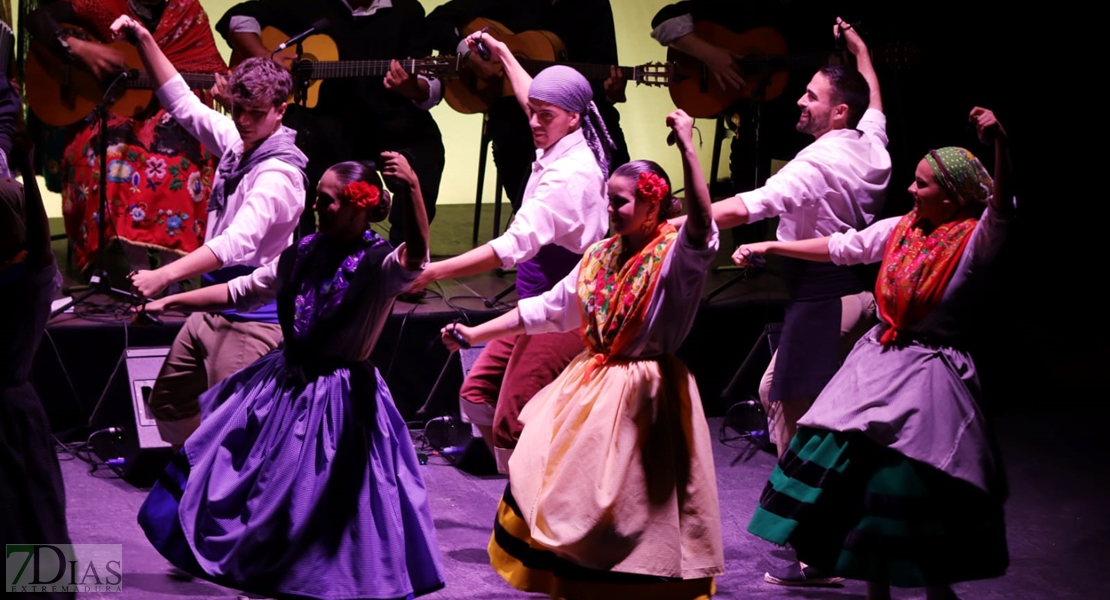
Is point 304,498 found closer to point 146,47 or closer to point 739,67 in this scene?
point 146,47

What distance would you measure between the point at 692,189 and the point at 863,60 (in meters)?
1.90

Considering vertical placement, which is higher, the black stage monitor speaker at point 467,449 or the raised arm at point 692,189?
the raised arm at point 692,189

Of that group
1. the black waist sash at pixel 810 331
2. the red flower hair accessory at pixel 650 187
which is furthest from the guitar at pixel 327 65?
the red flower hair accessory at pixel 650 187

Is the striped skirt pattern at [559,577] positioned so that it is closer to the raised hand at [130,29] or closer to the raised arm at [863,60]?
the raised arm at [863,60]

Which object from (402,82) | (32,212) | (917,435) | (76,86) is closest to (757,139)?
(402,82)

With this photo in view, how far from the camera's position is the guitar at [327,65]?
21.1ft

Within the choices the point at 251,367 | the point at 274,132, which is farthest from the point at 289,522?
the point at 274,132

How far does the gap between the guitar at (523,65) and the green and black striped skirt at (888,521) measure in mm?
3250

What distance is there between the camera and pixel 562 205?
412 cm

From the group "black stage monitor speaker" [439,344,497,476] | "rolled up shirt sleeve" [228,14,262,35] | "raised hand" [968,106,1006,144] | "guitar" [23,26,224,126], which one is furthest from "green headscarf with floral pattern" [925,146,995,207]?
"rolled up shirt sleeve" [228,14,262,35]

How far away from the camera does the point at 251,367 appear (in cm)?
365

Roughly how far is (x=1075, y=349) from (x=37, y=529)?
571 cm

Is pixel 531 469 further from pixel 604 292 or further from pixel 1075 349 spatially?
pixel 1075 349

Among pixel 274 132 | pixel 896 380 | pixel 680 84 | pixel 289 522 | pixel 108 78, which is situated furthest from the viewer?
pixel 680 84
